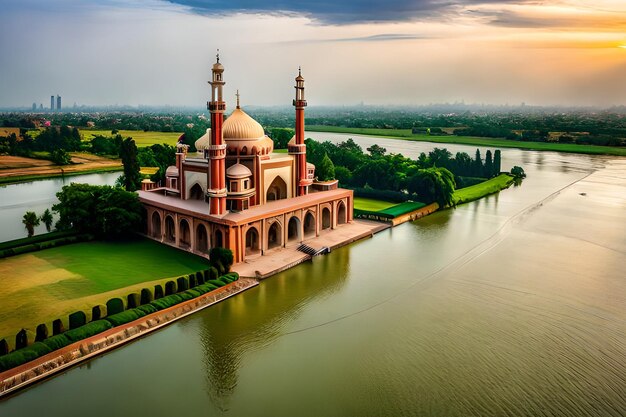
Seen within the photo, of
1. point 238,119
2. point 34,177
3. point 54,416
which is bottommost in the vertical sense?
point 54,416

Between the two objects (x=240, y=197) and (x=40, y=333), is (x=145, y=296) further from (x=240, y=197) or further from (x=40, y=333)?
(x=240, y=197)

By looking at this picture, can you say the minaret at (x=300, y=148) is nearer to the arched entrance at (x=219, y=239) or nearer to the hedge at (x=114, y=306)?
the arched entrance at (x=219, y=239)

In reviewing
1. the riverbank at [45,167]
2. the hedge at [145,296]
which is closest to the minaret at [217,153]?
the hedge at [145,296]

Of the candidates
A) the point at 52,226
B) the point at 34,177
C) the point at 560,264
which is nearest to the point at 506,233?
the point at 560,264

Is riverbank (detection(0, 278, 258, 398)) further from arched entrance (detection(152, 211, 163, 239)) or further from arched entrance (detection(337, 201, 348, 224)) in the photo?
arched entrance (detection(337, 201, 348, 224))

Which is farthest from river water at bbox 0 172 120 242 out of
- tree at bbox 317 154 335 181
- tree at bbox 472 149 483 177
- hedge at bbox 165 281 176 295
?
tree at bbox 472 149 483 177

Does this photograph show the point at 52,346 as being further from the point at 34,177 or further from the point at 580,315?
the point at 34,177

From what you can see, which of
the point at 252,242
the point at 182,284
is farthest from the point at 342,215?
the point at 182,284
